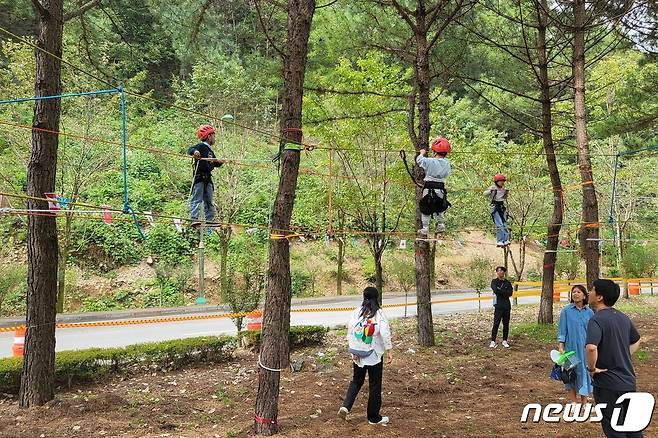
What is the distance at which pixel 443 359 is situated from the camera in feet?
28.6

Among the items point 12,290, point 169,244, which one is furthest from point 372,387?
point 169,244

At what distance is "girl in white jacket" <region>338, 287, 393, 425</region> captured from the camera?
5285 millimetres

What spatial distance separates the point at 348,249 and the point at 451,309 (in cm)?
803

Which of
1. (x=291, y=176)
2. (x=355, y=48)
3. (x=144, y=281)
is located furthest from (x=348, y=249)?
(x=291, y=176)

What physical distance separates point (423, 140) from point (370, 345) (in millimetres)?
5044

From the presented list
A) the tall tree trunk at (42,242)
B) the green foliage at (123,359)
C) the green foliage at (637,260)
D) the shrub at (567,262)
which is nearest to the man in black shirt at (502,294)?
the green foliage at (123,359)

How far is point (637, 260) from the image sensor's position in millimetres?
23797

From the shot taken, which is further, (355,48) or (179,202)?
(179,202)

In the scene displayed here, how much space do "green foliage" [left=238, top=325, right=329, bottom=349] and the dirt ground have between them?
0.32m

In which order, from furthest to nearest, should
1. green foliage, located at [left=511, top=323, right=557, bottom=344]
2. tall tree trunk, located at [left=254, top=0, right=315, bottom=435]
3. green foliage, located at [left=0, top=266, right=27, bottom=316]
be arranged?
green foliage, located at [left=0, top=266, right=27, bottom=316]
green foliage, located at [left=511, top=323, right=557, bottom=344]
tall tree trunk, located at [left=254, top=0, right=315, bottom=435]

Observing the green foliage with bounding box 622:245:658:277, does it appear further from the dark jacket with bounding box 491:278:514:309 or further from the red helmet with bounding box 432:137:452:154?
the red helmet with bounding box 432:137:452:154

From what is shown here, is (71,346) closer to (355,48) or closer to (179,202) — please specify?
(355,48)

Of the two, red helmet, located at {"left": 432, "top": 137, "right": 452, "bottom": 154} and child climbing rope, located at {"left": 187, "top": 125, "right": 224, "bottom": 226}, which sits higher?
red helmet, located at {"left": 432, "top": 137, "right": 452, "bottom": 154}

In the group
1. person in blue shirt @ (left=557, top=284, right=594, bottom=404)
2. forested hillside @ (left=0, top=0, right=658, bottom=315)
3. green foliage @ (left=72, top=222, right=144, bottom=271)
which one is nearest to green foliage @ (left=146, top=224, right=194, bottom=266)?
forested hillside @ (left=0, top=0, right=658, bottom=315)
